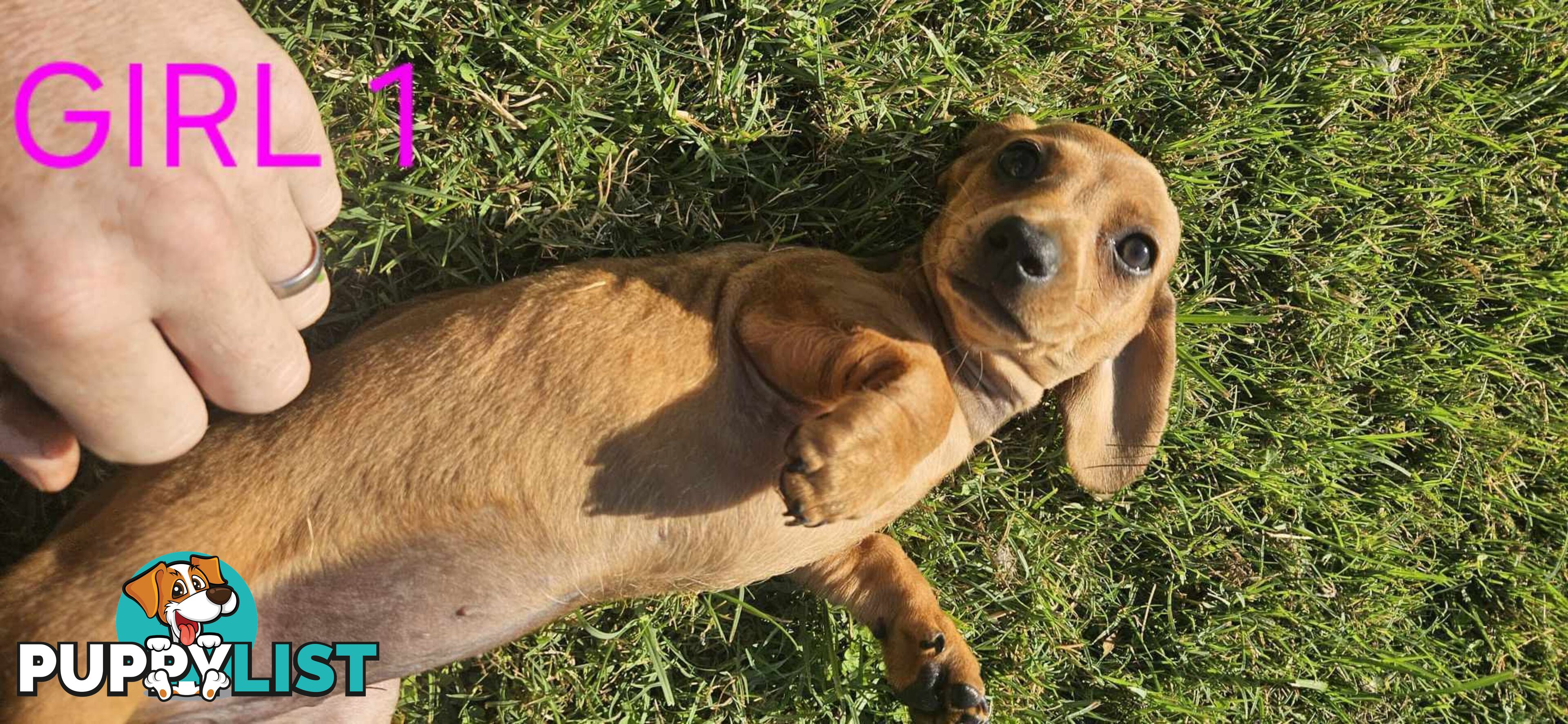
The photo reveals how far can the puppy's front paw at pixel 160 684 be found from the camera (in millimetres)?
2637

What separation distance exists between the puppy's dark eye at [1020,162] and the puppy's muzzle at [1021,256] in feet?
1.41

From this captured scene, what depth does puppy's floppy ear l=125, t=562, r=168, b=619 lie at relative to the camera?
2.55 meters

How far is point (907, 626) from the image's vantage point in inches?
137

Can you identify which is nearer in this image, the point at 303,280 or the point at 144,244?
the point at 144,244

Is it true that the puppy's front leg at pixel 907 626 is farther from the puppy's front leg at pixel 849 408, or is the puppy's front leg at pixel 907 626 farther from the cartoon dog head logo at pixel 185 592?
the cartoon dog head logo at pixel 185 592

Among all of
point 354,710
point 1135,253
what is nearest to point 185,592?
point 354,710

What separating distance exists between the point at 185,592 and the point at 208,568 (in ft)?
0.28

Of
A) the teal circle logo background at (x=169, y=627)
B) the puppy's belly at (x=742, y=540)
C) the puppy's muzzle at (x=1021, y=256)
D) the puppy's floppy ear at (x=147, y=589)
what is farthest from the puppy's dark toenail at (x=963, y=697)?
the puppy's floppy ear at (x=147, y=589)

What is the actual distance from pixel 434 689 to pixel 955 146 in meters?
2.67

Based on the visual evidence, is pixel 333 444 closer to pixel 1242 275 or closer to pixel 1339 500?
pixel 1242 275

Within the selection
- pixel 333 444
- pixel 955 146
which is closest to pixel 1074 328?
pixel 955 146

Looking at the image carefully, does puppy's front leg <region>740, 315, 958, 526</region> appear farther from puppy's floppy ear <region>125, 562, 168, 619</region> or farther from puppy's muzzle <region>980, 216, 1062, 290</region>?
puppy's floppy ear <region>125, 562, 168, 619</region>

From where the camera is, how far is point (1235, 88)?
4.20 m

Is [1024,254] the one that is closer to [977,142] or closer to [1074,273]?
[1074,273]
